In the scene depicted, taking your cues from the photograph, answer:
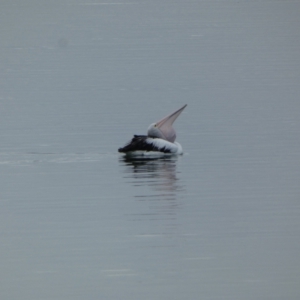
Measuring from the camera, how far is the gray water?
8008 mm

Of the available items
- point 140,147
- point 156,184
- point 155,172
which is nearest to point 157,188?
point 156,184

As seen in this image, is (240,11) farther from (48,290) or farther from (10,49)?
(48,290)

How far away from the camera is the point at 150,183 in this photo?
A: 1155 cm

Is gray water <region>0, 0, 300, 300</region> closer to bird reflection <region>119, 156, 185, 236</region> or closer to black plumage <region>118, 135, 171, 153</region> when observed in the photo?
bird reflection <region>119, 156, 185, 236</region>

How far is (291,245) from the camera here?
877 centimetres

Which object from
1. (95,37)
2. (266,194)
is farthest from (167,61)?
(266,194)

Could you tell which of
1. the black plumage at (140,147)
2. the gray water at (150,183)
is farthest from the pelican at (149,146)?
the gray water at (150,183)

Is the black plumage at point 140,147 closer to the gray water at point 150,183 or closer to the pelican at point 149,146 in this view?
the pelican at point 149,146

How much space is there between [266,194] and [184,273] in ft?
9.92

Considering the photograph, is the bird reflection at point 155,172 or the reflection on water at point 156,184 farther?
the bird reflection at point 155,172

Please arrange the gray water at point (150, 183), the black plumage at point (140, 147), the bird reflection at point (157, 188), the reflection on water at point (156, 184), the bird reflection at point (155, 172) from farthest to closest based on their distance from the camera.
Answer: the black plumage at point (140, 147), the bird reflection at point (155, 172), the reflection on water at point (156, 184), the bird reflection at point (157, 188), the gray water at point (150, 183)

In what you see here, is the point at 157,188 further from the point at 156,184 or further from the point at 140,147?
the point at 140,147

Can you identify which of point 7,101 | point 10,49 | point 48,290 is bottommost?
point 48,290

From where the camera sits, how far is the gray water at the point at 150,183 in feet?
26.3
